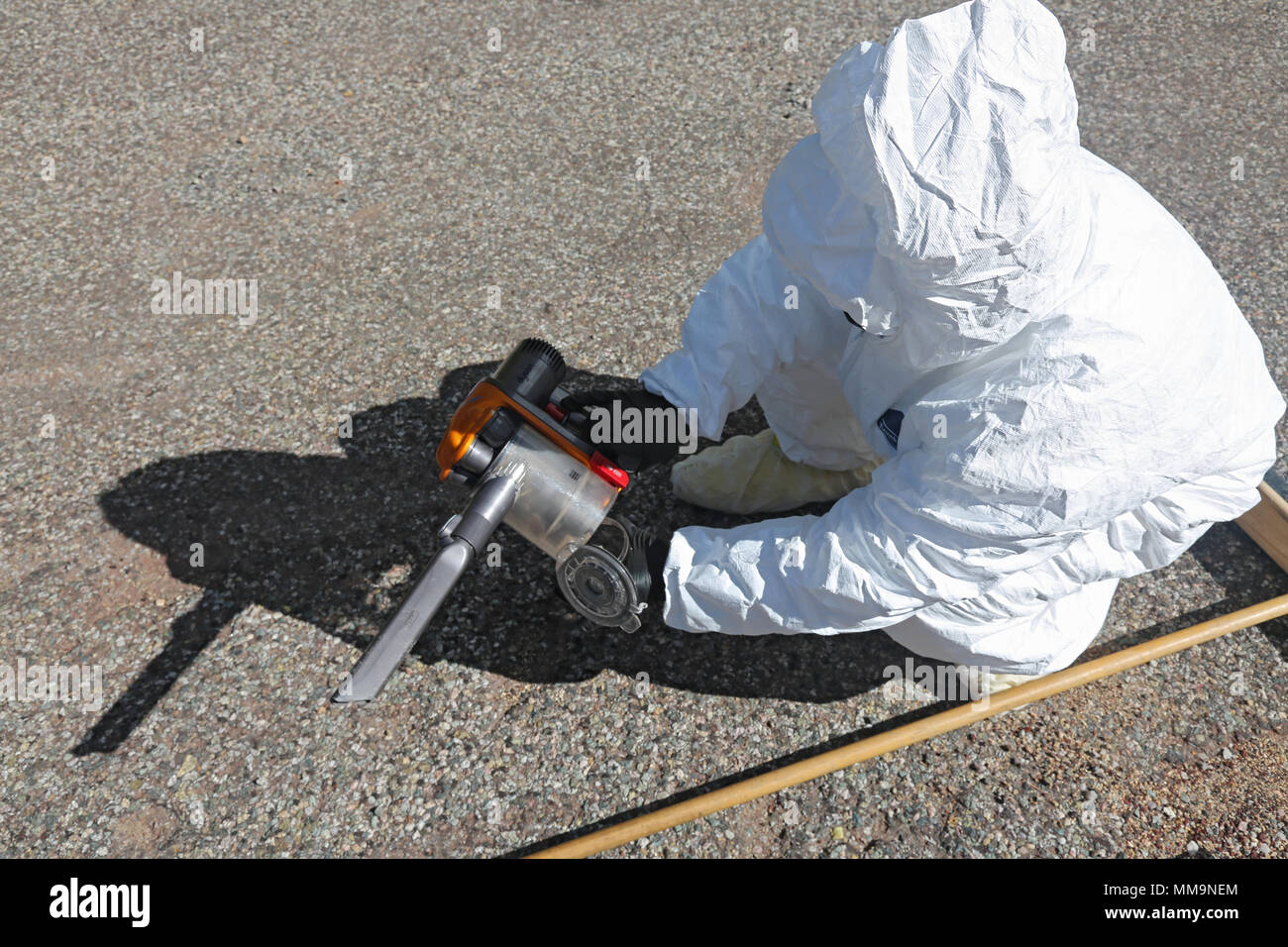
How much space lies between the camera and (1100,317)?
1.88m

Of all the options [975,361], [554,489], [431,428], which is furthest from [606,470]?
[431,428]

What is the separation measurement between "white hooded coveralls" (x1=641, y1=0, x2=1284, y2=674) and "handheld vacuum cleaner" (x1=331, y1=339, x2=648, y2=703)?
0.51 feet

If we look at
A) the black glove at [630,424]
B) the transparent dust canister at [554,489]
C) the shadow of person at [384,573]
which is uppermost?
the black glove at [630,424]

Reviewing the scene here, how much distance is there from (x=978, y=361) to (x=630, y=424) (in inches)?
32.6

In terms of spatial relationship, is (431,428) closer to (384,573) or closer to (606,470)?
(384,573)

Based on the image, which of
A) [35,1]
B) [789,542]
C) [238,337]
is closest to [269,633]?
[238,337]

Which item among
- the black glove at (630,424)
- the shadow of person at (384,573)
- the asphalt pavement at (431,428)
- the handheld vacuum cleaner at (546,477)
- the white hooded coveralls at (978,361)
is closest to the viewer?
the white hooded coveralls at (978,361)

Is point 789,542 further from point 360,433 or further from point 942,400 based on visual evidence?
point 360,433

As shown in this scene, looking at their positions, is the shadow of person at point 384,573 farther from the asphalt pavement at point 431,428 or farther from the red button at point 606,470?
the red button at point 606,470

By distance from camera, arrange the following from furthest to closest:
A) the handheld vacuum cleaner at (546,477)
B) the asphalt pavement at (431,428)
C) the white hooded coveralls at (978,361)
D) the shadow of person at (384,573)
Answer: the shadow of person at (384,573), the asphalt pavement at (431,428), the handheld vacuum cleaner at (546,477), the white hooded coveralls at (978,361)

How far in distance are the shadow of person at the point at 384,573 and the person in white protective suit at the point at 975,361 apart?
0.44 meters

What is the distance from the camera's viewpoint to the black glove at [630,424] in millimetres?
2354

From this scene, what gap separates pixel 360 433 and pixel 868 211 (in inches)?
80.6

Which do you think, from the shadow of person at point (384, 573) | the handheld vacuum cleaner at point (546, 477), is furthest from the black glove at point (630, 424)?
the shadow of person at point (384, 573)
